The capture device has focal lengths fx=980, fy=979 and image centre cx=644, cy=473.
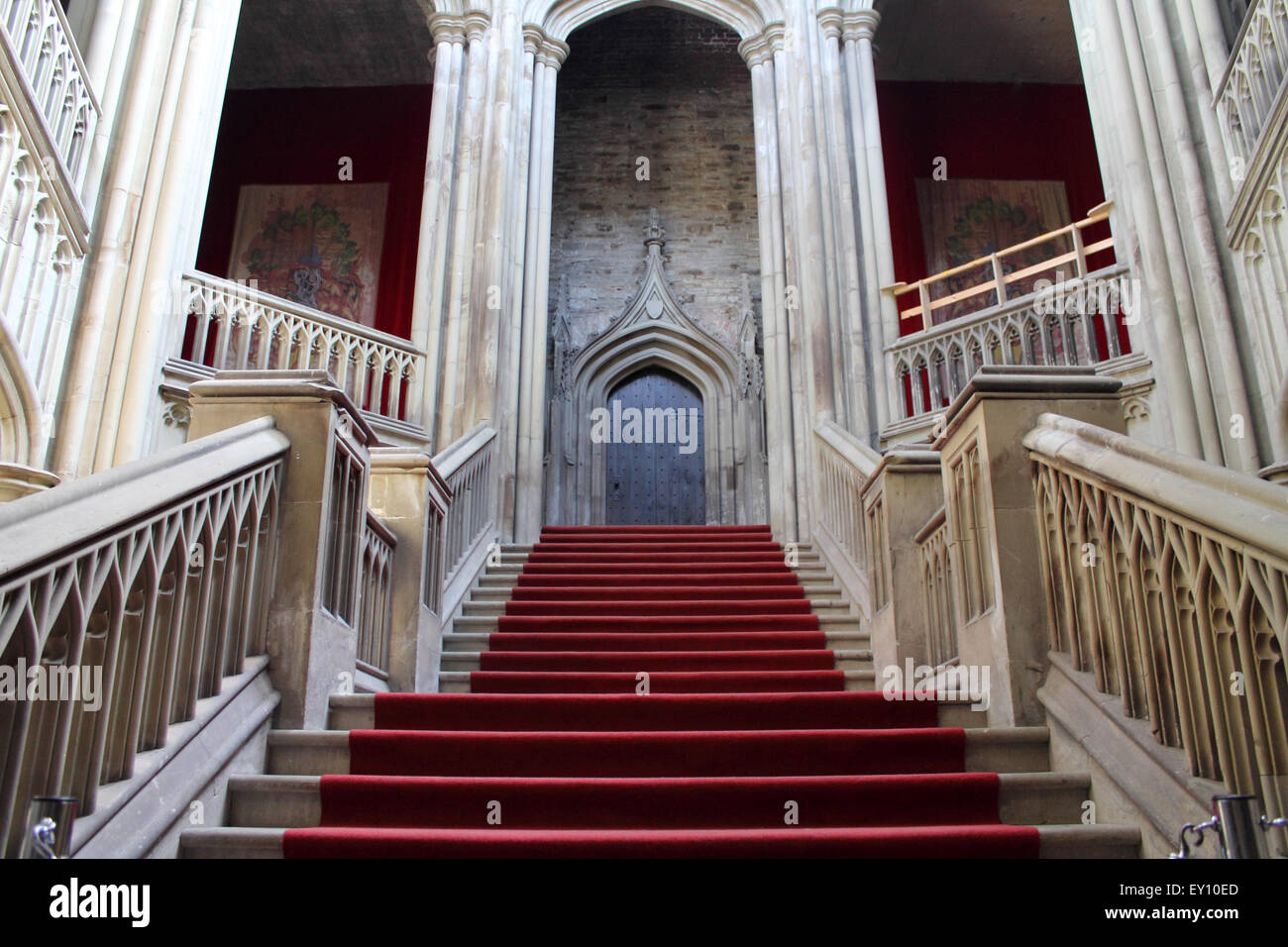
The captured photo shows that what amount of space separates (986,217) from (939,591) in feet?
27.2

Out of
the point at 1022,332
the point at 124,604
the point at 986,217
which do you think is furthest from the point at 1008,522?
the point at 986,217

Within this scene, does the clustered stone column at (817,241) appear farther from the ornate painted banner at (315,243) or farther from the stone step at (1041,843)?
the stone step at (1041,843)

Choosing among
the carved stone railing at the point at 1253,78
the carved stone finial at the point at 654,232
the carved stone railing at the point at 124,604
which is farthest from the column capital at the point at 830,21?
the carved stone railing at the point at 124,604

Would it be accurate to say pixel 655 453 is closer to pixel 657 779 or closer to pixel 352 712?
pixel 352 712

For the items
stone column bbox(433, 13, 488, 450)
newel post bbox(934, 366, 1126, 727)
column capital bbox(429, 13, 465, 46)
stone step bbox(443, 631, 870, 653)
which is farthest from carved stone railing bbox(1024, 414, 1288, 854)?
column capital bbox(429, 13, 465, 46)

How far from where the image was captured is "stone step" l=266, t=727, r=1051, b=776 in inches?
108

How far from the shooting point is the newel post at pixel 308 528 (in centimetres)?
289

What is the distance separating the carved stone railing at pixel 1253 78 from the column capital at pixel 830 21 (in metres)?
3.76

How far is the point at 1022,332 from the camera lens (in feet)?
23.2

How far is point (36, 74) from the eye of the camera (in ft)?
17.3

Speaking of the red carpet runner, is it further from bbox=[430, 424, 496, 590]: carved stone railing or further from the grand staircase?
bbox=[430, 424, 496, 590]: carved stone railing

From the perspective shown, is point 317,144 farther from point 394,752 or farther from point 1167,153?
point 394,752

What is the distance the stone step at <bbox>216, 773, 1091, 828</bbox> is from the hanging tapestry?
29.1 ft
